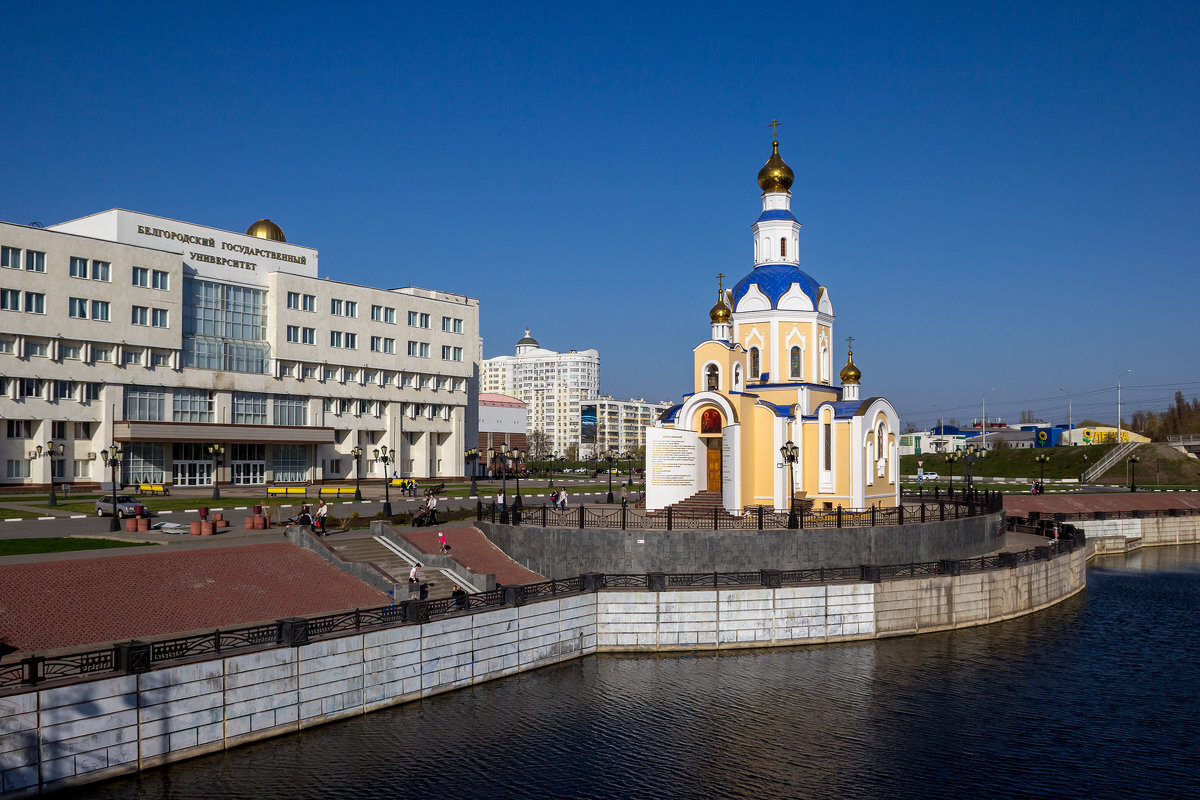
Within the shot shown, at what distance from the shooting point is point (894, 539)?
118 ft

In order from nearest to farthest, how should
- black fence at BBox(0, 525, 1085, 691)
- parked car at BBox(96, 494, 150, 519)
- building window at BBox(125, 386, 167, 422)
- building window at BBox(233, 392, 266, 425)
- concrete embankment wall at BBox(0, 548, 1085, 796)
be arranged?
concrete embankment wall at BBox(0, 548, 1085, 796) → black fence at BBox(0, 525, 1085, 691) → parked car at BBox(96, 494, 150, 519) → building window at BBox(125, 386, 167, 422) → building window at BBox(233, 392, 266, 425)

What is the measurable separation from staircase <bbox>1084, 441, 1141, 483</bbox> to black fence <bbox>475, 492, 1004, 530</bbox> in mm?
67495

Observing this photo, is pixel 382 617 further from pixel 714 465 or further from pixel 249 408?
pixel 249 408

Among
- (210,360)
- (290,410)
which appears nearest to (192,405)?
(210,360)

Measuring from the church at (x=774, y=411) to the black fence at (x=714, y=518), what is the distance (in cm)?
171

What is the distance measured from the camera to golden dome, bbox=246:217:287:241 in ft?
246

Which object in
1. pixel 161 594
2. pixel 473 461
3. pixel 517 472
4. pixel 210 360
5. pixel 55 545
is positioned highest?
pixel 210 360

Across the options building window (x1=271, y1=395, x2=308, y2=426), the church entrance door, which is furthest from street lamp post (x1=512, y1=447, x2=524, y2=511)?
building window (x1=271, y1=395, x2=308, y2=426)

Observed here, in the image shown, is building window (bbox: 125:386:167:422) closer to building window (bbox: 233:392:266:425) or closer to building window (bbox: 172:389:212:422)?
building window (bbox: 172:389:212:422)

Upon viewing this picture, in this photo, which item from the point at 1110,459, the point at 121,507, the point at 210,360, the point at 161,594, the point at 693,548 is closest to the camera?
the point at 161,594

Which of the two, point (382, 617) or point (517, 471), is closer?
point (382, 617)

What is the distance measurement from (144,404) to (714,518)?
45.7 meters

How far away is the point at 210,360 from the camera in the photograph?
67.9m

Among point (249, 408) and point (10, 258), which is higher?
point (10, 258)
